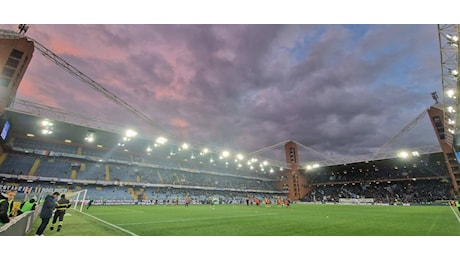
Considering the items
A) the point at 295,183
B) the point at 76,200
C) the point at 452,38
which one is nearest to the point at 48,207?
the point at 76,200

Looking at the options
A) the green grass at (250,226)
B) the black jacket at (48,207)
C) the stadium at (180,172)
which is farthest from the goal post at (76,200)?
the black jacket at (48,207)

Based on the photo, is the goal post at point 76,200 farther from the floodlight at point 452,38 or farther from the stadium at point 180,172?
the floodlight at point 452,38

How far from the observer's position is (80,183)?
41656 mm

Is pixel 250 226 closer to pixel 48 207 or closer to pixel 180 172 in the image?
pixel 48 207

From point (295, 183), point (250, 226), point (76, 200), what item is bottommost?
point (250, 226)

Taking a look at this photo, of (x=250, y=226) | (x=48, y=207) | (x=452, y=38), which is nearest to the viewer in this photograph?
(x=48, y=207)

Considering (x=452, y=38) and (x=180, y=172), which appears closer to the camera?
(x=452, y=38)

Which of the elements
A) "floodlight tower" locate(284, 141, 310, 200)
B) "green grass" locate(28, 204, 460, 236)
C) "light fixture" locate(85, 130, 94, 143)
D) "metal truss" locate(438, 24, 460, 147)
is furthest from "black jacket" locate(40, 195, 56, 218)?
"floodlight tower" locate(284, 141, 310, 200)

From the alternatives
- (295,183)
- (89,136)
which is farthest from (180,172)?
(295,183)

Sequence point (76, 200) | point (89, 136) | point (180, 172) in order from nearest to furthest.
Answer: point (76, 200) → point (89, 136) → point (180, 172)

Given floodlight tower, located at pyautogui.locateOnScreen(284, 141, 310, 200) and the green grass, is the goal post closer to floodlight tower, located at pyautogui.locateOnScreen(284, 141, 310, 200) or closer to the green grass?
the green grass

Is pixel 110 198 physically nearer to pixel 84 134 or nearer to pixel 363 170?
pixel 84 134

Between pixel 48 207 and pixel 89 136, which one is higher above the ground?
pixel 89 136
